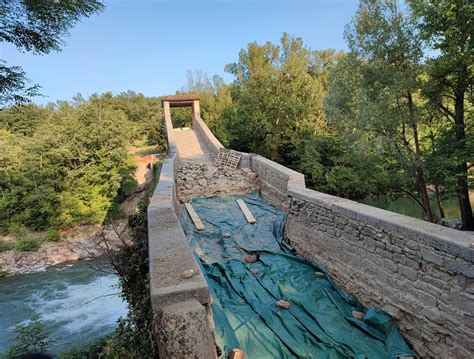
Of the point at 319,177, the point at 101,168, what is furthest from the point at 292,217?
the point at 101,168

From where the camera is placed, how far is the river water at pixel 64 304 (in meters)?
8.28

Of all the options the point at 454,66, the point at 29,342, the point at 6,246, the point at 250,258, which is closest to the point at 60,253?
the point at 6,246

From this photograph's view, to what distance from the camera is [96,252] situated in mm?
15867

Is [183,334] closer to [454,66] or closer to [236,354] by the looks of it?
[236,354]

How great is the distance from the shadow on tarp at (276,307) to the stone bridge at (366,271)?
26cm

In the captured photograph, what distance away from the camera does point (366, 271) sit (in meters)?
3.96

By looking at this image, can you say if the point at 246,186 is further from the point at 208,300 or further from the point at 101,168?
the point at 101,168

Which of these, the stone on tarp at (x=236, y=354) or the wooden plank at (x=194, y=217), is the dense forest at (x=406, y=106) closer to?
the wooden plank at (x=194, y=217)

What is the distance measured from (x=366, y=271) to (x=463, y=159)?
198 inches

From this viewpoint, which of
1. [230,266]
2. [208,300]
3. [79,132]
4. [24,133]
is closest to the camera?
[208,300]

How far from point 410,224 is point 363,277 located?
108cm

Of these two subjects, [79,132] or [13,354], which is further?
[79,132]

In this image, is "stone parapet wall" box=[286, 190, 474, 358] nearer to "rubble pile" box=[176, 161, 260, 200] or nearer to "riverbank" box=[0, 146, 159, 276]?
"rubble pile" box=[176, 161, 260, 200]

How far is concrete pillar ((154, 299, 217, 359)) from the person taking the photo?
2195mm
